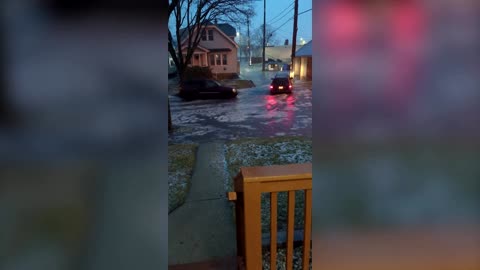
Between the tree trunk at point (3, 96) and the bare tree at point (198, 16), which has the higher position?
the bare tree at point (198, 16)

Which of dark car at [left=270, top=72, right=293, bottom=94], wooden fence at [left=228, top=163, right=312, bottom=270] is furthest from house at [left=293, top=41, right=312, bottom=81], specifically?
wooden fence at [left=228, top=163, right=312, bottom=270]

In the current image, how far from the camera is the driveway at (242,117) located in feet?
25.5

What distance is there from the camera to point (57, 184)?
0.73 metres

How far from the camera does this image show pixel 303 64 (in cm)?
1973

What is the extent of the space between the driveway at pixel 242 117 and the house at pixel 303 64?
3.13m

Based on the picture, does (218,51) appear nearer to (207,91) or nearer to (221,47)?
(221,47)

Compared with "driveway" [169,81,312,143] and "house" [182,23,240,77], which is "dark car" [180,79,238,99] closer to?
"driveway" [169,81,312,143]

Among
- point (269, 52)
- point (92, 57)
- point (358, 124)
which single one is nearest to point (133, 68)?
point (92, 57)

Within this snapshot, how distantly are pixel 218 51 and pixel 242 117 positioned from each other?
11.4m

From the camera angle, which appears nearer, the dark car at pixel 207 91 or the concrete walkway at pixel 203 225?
the concrete walkway at pixel 203 225

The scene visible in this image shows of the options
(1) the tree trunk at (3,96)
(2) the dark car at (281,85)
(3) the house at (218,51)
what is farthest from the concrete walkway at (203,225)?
(3) the house at (218,51)

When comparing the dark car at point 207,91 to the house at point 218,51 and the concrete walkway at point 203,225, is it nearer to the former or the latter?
the house at point 218,51

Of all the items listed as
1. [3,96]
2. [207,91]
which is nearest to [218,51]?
[207,91]

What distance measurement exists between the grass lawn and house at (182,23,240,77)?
14188 millimetres
